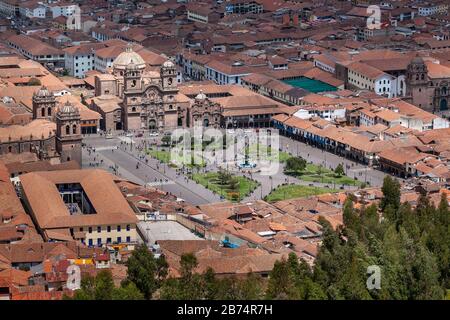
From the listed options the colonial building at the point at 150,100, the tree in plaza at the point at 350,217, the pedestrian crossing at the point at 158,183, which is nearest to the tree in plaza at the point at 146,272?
the tree in plaza at the point at 350,217

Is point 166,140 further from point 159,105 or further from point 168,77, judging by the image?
point 168,77

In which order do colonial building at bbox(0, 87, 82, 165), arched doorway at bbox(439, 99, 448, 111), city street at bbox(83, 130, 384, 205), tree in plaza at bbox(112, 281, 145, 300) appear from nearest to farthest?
tree in plaza at bbox(112, 281, 145, 300) → city street at bbox(83, 130, 384, 205) → colonial building at bbox(0, 87, 82, 165) → arched doorway at bbox(439, 99, 448, 111)

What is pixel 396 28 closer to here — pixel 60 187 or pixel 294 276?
pixel 60 187

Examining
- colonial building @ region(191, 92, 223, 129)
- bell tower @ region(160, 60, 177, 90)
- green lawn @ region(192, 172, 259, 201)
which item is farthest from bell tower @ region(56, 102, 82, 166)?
colonial building @ region(191, 92, 223, 129)

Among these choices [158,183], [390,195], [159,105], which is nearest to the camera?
[390,195]

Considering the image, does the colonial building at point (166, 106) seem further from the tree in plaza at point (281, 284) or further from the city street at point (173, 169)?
the tree in plaza at point (281, 284)

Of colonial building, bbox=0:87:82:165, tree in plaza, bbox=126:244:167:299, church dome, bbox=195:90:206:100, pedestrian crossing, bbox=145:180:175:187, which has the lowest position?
pedestrian crossing, bbox=145:180:175:187

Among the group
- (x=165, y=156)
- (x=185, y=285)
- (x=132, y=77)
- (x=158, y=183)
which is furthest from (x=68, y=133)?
(x=185, y=285)

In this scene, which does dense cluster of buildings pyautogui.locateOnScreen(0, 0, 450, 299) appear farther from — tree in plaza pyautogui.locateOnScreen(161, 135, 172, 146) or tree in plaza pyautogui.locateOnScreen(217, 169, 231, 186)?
tree in plaza pyautogui.locateOnScreen(217, 169, 231, 186)
